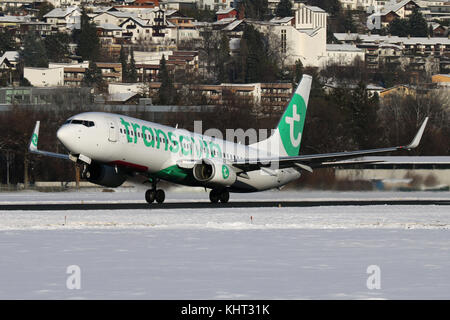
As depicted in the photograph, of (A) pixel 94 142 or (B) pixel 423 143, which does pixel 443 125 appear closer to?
(B) pixel 423 143

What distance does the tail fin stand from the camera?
220 feet

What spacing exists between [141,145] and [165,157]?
1770 mm

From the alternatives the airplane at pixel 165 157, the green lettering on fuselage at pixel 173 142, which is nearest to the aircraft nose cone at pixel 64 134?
the airplane at pixel 165 157

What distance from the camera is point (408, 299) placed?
2769 centimetres

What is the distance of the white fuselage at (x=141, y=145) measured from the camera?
5378 centimetres

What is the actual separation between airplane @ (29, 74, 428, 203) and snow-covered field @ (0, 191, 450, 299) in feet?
10.8

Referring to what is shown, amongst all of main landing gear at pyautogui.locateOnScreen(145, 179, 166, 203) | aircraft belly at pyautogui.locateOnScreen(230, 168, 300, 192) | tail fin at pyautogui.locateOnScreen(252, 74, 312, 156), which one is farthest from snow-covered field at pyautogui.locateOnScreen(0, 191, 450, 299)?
tail fin at pyautogui.locateOnScreen(252, 74, 312, 156)

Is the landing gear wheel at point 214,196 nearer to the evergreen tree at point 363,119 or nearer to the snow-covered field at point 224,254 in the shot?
the snow-covered field at point 224,254

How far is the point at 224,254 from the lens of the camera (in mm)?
35812

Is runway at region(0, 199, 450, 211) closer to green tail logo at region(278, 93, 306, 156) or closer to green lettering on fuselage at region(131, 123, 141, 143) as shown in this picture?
green lettering on fuselage at region(131, 123, 141, 143)

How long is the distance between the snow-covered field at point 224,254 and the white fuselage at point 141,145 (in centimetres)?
315

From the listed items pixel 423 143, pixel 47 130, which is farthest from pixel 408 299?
pixel 423 143

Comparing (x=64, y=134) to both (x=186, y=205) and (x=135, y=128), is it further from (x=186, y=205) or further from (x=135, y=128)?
(x=186, y=205)

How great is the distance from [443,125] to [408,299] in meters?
167
